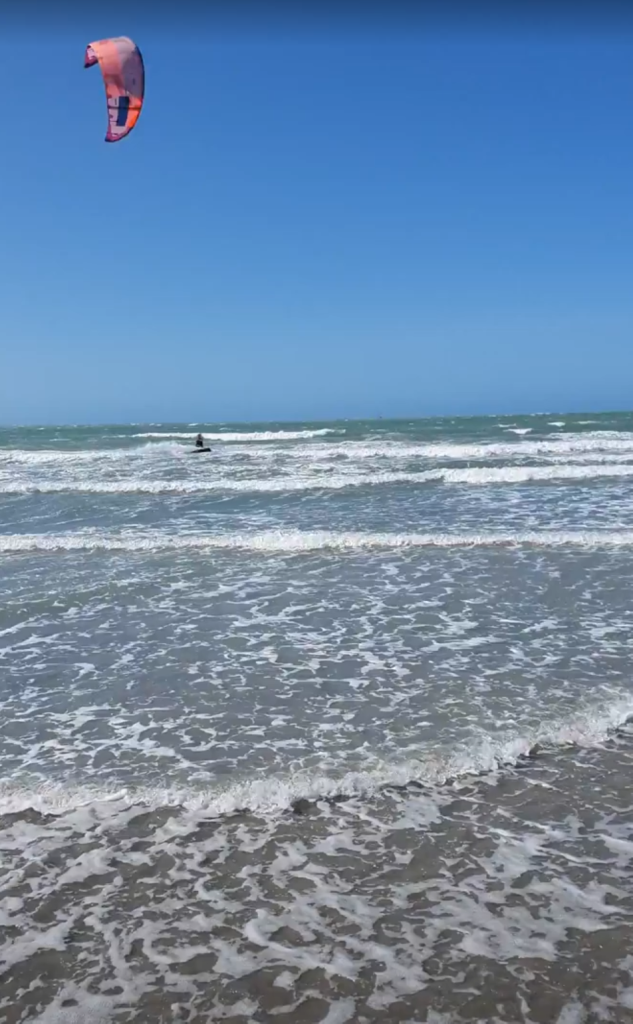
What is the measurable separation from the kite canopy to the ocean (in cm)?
726

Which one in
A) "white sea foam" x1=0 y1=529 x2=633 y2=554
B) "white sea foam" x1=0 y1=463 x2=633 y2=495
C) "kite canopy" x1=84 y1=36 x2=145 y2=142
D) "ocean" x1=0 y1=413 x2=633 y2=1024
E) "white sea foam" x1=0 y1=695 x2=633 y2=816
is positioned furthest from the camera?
"white sea foam" x1=0 y1=463 x2=633 y2=495

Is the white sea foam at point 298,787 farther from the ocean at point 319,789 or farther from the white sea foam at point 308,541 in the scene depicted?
the white sea foam at point 308,541

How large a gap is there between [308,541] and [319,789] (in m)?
7.25

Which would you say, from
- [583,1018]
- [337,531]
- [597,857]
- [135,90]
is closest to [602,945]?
[583,1018]

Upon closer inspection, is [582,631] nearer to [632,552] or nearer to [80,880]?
[632,552]

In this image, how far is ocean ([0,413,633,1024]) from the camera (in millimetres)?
2598

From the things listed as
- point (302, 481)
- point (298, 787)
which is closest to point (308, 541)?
point (298, 787)

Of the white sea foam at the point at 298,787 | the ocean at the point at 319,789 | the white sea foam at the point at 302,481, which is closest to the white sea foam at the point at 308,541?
the ocean at the point at 319,789

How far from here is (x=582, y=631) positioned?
6.60 m

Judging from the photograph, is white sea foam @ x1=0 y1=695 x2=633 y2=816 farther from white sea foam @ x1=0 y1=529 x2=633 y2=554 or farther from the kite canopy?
the kite canopy

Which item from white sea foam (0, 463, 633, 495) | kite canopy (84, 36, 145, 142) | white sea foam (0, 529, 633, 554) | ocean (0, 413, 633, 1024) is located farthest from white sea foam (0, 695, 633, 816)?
white sea foam (0, 463, 633, 495)

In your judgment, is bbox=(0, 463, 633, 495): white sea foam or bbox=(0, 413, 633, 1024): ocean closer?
bbox=(0, 413, 633, 1024): ocean

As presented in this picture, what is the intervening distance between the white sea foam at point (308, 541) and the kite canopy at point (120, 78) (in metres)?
6.34

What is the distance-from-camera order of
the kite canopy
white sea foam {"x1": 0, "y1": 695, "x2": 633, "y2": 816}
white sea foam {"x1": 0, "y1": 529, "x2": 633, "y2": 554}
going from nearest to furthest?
white sea foam {"x1": 0, "y1": 695, "x2": 633, "y2": 816}, white sea foam {"x1": 0, "y1": 529, "x2": 633, "y2": 554}, the kite canopy
